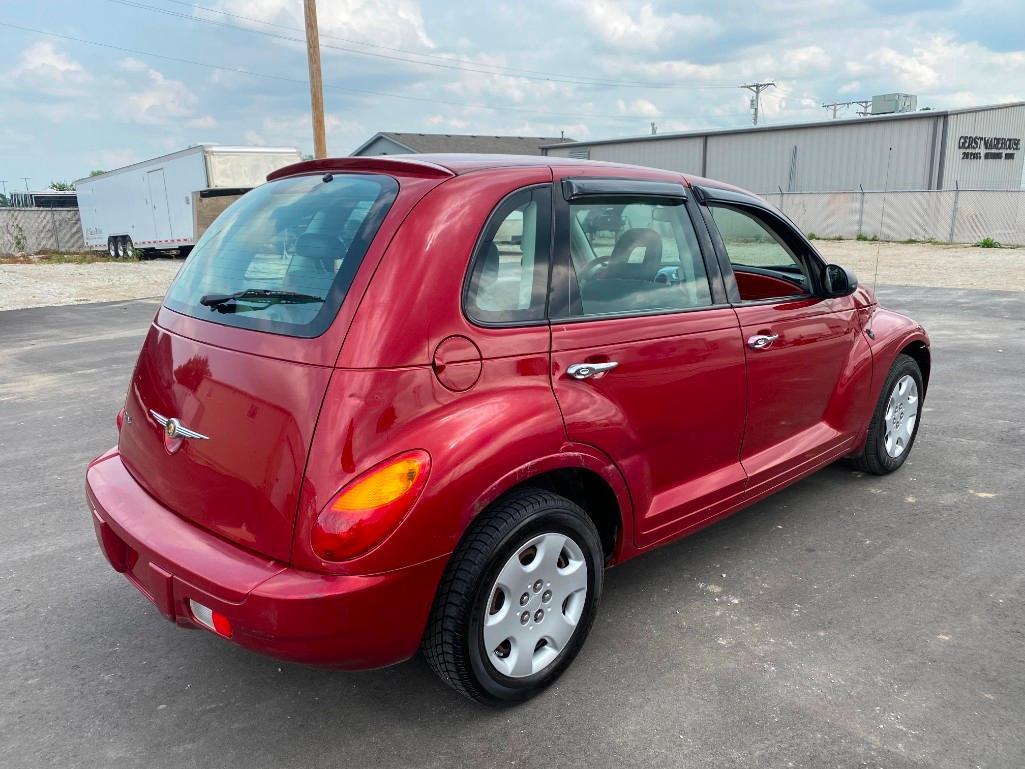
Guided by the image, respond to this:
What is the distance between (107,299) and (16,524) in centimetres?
1220

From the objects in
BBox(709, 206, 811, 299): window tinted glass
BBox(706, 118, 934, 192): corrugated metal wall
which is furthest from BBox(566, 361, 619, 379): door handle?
BBox(706, 118, 934, 192): corrugated metal wall

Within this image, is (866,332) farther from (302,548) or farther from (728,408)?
(302,548)

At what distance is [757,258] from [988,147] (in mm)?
34669

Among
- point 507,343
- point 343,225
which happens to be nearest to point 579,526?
point 507,343

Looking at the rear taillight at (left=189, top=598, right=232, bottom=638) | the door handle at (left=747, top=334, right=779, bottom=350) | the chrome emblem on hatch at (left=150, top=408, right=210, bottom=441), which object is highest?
the door handle at (left=747, top=334, right=779, bottom=350)

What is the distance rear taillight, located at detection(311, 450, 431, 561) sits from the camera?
2.18 meters

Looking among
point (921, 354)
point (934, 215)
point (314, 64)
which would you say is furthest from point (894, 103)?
point (921, 354)

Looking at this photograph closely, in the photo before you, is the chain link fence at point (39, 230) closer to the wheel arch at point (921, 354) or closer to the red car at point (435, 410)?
the red car at point (435, 410)

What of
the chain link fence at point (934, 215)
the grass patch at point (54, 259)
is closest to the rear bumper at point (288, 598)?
the grass patch at point (54, 259)

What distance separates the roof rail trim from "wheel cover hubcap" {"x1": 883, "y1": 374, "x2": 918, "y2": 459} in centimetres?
310

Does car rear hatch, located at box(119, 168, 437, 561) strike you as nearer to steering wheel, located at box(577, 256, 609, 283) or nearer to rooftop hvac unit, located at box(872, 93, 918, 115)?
steering wheel, located at box(577, 256, 609, 283)

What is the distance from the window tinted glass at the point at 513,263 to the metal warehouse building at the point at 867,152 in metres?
29.3

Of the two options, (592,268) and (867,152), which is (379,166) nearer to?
(592,268)

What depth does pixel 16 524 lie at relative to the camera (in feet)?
13.5
